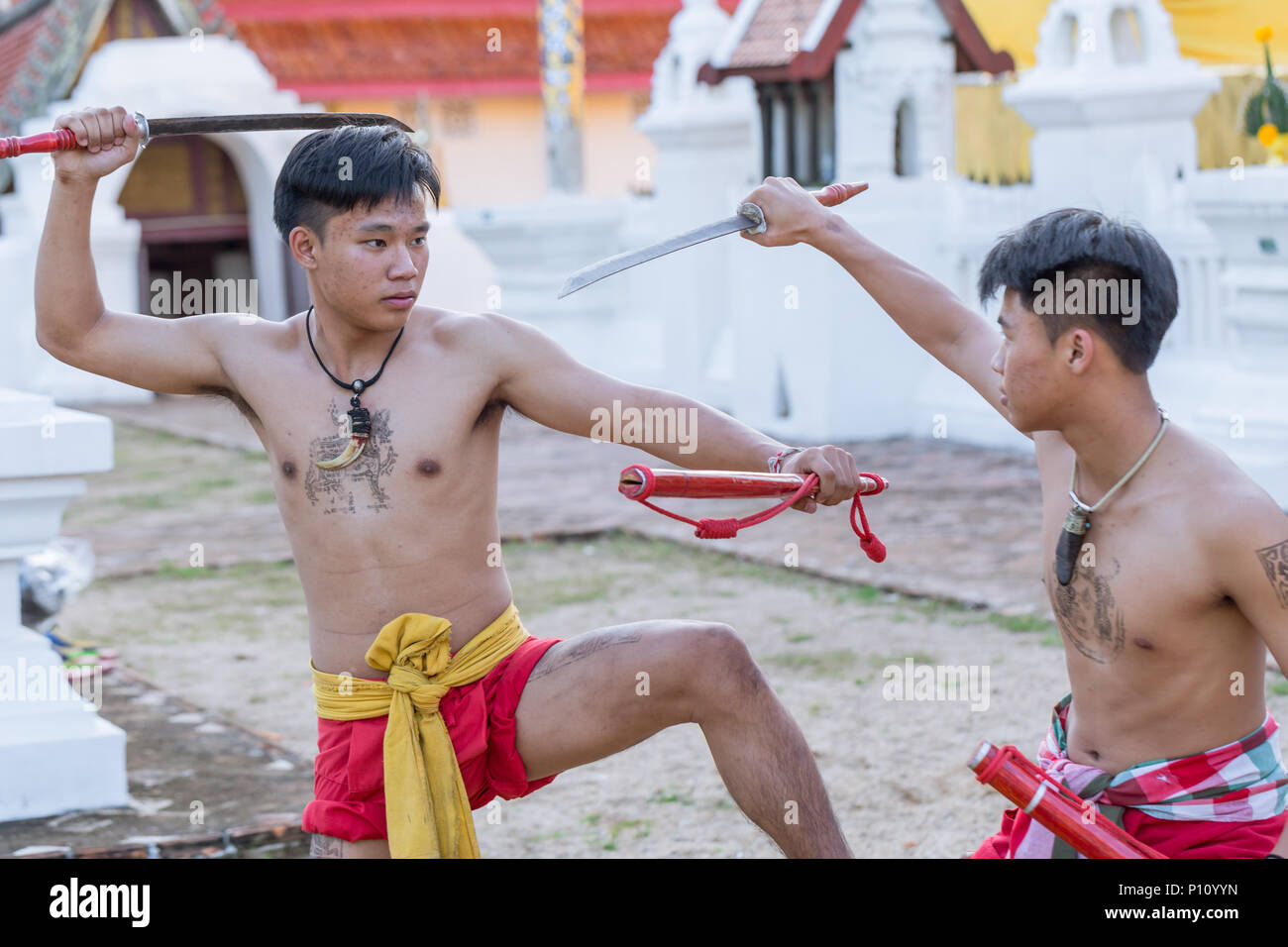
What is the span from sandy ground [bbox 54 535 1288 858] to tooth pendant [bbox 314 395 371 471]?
4.88 ft

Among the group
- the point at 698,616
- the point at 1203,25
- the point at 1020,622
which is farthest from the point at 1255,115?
the point at 1203,25

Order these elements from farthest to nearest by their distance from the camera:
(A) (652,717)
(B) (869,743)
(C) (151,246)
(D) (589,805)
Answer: (C) (151,246), (B) (869,743), (D) (589,805), (A) (652,717)

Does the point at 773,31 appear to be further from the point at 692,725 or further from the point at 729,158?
the point at 692,725

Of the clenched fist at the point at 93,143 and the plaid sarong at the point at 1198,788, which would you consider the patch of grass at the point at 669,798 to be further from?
the clenched fist at the point at 93,143

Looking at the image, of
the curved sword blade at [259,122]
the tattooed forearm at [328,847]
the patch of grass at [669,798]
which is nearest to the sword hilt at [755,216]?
the curved sword blade at [259,122]

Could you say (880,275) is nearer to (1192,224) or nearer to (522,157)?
(1192,224)

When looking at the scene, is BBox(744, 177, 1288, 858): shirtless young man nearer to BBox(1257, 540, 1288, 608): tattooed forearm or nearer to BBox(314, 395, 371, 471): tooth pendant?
BBox(1257, 540, 1288, 608): tattooed forearm

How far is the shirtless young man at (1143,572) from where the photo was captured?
2.75m

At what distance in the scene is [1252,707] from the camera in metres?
2.84

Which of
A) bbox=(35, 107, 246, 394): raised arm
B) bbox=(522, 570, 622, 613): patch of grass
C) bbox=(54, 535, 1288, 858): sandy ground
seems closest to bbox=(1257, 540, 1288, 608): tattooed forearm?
bbox=(54, 535, 1288, 858): sandy ground

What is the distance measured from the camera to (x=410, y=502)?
10.7ft

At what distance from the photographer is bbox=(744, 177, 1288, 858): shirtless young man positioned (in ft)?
9.02

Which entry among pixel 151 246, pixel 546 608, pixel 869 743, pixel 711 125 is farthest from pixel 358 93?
pixel 869 743
